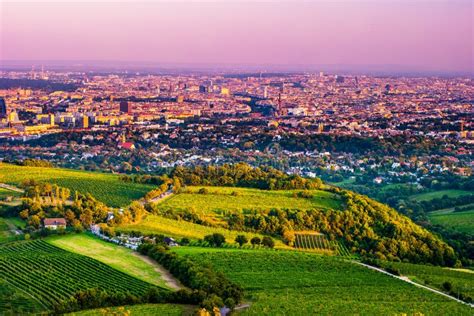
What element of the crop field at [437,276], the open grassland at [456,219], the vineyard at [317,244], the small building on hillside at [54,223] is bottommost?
the open grassland at [456,219]

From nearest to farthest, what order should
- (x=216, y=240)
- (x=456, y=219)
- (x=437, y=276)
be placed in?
(x=437, y=276) < (x=216, y=240) < (x=456, y=219)

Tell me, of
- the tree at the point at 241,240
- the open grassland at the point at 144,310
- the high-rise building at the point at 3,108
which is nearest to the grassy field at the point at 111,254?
the open grassland at the point at 144,310

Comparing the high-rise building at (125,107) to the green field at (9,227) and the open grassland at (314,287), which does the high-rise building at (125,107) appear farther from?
the open grassland at (314,287)

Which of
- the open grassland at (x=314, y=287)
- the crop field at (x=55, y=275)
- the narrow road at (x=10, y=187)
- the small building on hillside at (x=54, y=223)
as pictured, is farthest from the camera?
the narrow road at (x=10, y=187)

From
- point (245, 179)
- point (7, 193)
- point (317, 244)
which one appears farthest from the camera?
point (245, 179)

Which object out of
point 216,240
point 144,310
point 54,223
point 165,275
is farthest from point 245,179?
point 144,310

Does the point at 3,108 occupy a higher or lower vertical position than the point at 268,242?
higher

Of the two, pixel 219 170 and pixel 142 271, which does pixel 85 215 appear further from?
pixel 219 170

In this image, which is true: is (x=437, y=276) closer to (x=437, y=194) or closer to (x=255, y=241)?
(x=255, y=241)
